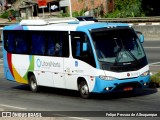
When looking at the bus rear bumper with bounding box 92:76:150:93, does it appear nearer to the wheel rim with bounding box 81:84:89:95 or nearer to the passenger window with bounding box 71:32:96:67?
the wheel rim with bounding box 81:84:89:95

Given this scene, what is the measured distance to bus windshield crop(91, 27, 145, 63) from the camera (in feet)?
59.2

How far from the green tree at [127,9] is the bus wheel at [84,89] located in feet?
135

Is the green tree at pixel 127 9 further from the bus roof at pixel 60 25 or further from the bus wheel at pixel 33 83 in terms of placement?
A: the bus wheel at pixel 33 83

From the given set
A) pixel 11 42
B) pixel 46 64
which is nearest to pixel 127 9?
pixel 11 42

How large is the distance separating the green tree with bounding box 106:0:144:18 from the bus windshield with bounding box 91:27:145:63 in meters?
40.9

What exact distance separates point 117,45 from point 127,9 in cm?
4305

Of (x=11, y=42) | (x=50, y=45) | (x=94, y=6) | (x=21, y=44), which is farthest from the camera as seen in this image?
(x=94, y=6)

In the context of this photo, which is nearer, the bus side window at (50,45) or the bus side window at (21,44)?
the bus side window at (50,45)

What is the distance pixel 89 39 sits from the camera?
1830 centimetres

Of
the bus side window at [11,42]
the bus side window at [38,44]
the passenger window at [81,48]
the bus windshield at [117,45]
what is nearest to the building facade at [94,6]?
the bus side window at [11,42]

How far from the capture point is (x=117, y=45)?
1834cm

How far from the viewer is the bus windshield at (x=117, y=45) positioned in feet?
59.2

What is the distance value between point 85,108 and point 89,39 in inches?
109

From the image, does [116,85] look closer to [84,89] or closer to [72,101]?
[84,89]
